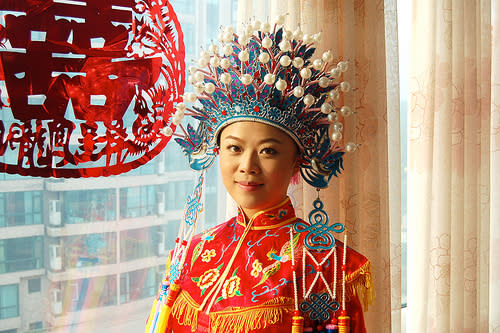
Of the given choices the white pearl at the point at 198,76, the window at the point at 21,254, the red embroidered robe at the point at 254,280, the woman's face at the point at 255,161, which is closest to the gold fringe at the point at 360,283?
the red embroidered robe at the point at 254,280

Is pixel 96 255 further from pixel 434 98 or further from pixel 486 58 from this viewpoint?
pixel 486 58

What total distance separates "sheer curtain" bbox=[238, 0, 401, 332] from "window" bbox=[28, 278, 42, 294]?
2.53ft

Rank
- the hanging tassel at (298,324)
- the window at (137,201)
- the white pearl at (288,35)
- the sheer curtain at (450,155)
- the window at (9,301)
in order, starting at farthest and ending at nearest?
the sheer curtain at (450,155), the window at (137,201), the window at (9,301), the white pearl at (288,35), the hanging tassel at (298,324)

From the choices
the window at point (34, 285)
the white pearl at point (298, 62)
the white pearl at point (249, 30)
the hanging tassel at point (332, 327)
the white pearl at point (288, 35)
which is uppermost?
the white pearl at point (249, 30)

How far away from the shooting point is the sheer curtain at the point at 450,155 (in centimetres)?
209

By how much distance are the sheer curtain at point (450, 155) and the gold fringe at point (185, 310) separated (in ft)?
3.70

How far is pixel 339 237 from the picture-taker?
178 cm

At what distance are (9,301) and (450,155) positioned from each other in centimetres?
158

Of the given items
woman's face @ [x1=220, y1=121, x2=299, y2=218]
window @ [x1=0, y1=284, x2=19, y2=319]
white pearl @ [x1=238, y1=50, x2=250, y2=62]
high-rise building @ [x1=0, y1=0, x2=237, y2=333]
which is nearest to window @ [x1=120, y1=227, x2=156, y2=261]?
high-rise building @ [x1=0, y1=0, x2=237, y2=333]

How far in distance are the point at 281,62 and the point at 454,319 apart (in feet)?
4.62

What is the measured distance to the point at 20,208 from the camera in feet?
4.76

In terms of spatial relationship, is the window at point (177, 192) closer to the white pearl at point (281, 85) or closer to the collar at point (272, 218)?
the collar at point (272, 218)

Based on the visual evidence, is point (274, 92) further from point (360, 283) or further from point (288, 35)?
point (360, 283)

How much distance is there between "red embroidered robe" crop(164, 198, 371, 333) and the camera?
127 centimetres
